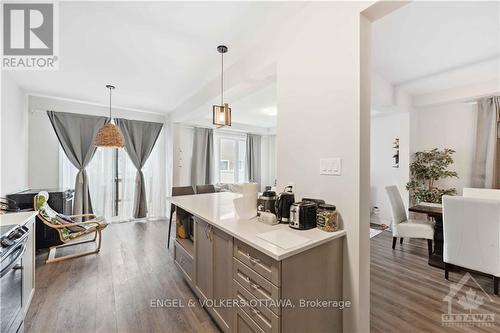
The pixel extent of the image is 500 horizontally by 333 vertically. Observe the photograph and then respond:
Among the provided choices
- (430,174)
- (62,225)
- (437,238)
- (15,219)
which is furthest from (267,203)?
(430,174)

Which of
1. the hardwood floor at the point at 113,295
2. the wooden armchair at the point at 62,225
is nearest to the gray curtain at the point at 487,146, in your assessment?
the hardwood floor at the point at 113,295

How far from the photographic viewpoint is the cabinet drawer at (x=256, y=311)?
115cm

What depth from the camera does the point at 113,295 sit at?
2.12 meters

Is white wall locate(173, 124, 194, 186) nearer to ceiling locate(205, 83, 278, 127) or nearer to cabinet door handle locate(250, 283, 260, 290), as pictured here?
ceiling locate(205, 83, 278, 127)

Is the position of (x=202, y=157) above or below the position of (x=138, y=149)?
below

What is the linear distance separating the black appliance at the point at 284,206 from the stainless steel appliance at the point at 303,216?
0.45 ft

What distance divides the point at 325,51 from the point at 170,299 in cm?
263

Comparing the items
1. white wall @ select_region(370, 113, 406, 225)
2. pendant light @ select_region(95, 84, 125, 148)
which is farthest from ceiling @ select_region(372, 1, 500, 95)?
pendant light @ select_region(95, 84, 125, 148)

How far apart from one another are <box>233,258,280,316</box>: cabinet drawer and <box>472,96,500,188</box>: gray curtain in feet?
14.7

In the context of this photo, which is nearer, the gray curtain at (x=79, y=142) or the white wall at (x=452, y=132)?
the white wall at (x=452, y=132)

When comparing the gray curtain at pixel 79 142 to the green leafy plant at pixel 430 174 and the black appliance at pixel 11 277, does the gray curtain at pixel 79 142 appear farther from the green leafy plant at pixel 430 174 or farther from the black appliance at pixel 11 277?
the green leafy plant at pixel 430 174

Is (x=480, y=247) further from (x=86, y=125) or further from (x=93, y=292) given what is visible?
(x=86, y=125)

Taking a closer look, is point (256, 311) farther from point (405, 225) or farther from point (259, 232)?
point (405, 225)

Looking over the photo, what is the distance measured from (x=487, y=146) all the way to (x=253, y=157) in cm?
526
